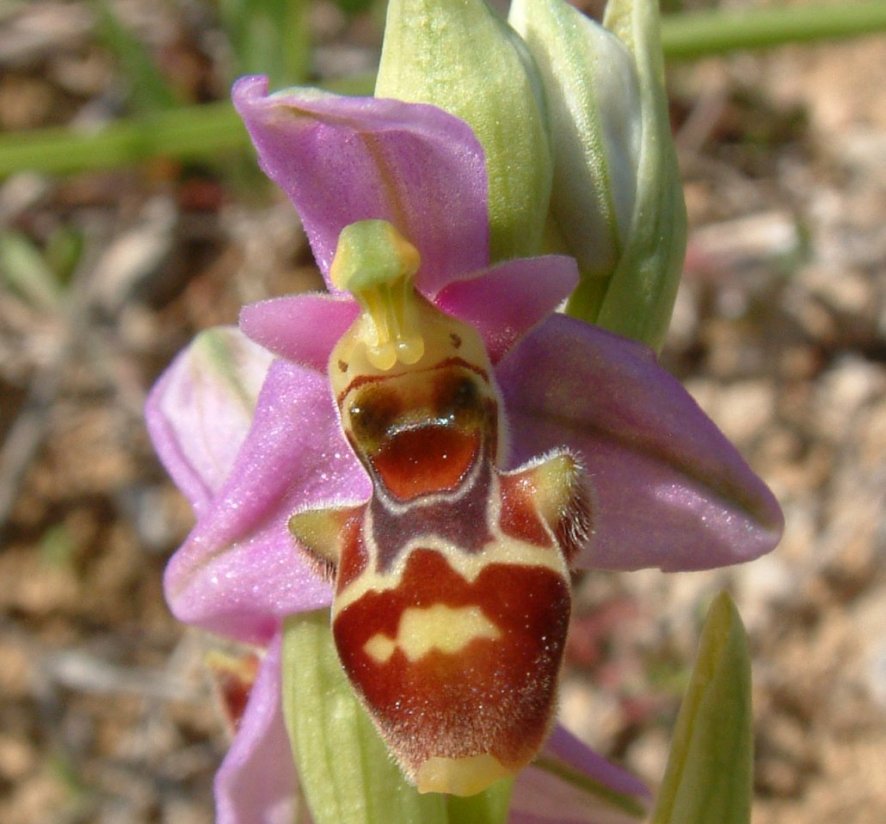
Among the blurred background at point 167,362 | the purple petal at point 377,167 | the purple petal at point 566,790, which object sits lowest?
the blurred background at point 167,362

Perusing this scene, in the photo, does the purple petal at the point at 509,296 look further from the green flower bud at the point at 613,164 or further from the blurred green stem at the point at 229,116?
the blurred green stem at the point at 229,116

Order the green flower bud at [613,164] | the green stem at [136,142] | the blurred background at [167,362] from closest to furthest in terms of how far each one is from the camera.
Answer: the green flower bud at [613,164]
the green stem at [136,142]
the blurred background at [167,362]

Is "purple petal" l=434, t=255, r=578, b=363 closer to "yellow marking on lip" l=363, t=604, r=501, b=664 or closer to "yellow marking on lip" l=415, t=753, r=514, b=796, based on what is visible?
"yellow marking on lip" l=363, t=604, r=501, b=664

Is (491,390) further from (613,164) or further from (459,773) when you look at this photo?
(459,773)

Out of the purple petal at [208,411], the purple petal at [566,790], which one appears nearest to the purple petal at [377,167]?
the purple petal at [208,411]

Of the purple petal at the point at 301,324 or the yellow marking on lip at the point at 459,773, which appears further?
the purple petal at the point at 301,324

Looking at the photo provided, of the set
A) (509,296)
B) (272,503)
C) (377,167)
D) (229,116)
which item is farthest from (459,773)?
(229,116)

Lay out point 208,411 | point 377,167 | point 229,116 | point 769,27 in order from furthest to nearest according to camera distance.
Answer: point 229,116
point 769,27
point 208,411
point 377,167
